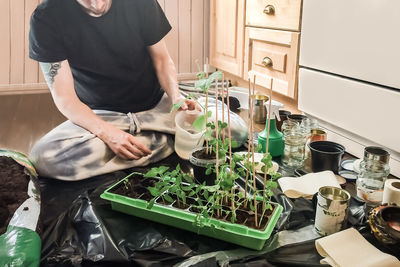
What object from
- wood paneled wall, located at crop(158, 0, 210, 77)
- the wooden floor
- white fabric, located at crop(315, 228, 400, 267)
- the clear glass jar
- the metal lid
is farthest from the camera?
wood paneled wall, located at crop(158, 0, 210, 77)

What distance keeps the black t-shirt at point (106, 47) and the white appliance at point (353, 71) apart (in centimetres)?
62

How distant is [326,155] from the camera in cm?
131

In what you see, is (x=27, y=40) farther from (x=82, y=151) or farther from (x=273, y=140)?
(x=273, y=140)

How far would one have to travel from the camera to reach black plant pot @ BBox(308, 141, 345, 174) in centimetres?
131

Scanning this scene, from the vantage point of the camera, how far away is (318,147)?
1363 mm

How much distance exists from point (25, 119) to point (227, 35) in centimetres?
125

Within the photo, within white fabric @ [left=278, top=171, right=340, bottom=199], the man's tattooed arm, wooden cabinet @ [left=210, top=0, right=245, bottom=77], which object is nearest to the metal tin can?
white fabric @ [left=278, top=171, right=340, bottom=199]

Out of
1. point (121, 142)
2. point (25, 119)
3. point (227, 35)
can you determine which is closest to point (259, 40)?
point (227, 35)

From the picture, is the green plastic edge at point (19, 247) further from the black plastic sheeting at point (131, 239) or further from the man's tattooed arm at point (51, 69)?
the man's tattooed arm at point (51, 69)

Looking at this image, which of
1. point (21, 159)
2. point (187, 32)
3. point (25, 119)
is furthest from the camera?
point (187, 32)

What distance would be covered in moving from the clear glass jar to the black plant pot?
0.04m

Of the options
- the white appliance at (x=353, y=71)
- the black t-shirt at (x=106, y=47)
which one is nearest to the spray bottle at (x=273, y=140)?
the white appliance at (x=353, y=71)

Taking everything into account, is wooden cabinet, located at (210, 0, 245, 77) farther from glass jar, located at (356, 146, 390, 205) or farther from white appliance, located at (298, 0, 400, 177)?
glass jar, located at (356, 146, 390, 205)

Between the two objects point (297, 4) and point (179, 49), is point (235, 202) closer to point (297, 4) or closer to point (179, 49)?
point (297, 4)
